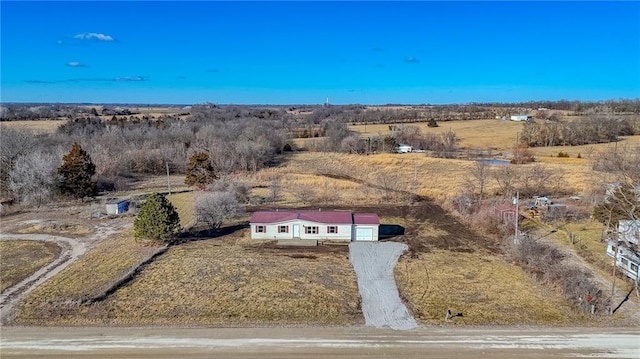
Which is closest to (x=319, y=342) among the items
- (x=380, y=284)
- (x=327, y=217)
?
(x=380, y=284)

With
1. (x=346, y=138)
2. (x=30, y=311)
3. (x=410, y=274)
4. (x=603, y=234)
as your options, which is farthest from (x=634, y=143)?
(x=30, y=311)

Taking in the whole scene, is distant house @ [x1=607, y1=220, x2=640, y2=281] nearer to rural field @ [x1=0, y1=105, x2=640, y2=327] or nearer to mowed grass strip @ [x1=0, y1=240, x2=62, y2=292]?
rural field @ [x1=0, y1=105, x2=640, y2=327]

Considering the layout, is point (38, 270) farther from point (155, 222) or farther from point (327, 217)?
point (327, 217)

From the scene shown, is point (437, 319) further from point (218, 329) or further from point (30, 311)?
point (30, 311)

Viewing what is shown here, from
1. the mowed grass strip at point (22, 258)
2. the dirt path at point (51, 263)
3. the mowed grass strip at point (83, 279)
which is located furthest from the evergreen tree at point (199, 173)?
the mowed grass strip at point (22, 258)

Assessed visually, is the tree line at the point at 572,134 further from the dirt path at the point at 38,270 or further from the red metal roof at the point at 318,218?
the dirt path at the point at 38,270
